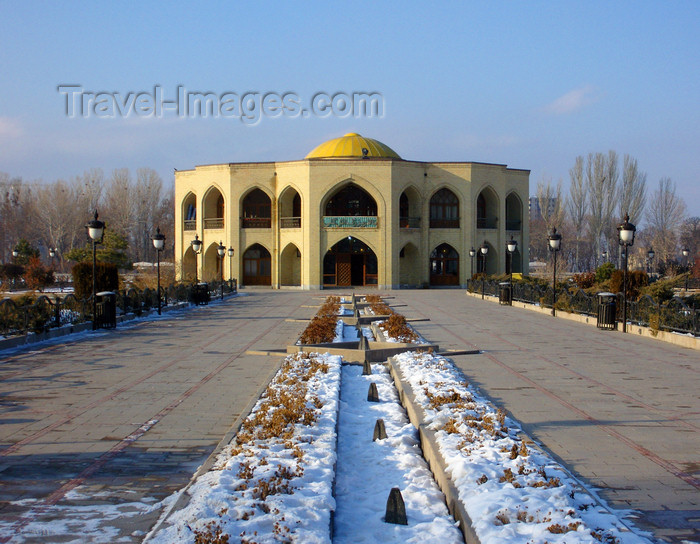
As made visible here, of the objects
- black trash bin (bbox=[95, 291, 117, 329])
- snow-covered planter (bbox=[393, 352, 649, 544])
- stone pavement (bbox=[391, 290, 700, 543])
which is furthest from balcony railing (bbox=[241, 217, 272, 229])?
snow-covered planter (bbox=[393, 352, 649, 544])

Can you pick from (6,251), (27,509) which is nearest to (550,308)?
(27,509)

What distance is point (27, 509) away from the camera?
4.35m

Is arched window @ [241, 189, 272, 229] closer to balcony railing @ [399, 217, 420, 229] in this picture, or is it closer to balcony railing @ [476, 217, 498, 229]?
balcony railing @ [399, 217, 420, 229]

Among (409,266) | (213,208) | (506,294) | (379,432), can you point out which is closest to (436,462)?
(379,432)

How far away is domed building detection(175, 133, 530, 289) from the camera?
138ft

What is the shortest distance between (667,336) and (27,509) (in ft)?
42.8

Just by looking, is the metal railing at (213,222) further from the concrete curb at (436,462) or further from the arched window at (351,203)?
the concrete curb at (436,462)

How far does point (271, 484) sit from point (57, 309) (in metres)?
11.6

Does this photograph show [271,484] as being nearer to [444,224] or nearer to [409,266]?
[409,266]

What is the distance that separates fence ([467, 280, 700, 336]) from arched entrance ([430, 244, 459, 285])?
801 inches

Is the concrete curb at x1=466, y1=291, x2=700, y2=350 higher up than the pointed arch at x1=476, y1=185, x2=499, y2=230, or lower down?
lower down

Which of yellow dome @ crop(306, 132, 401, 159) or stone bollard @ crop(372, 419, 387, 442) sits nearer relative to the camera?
stone bollard @ crop(372, 419, 387, 442)

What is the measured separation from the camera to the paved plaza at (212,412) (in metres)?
4.64

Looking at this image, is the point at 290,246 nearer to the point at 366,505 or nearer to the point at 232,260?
the point at 232,260
